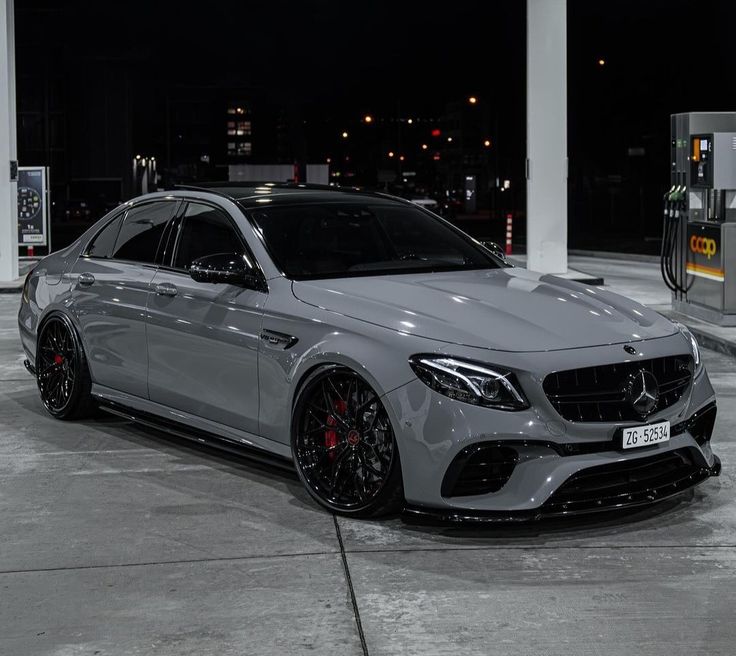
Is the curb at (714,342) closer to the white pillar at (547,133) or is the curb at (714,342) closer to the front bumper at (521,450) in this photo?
the front bumper at (521,450)

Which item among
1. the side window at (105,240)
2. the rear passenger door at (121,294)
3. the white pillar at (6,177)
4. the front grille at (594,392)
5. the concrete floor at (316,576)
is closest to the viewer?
the concrete floor at (316,576)

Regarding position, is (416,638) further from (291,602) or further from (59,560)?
(59,560)


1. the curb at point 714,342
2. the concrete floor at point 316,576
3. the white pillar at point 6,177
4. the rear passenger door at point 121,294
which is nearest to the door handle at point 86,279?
the rear passenger door at point 121,294

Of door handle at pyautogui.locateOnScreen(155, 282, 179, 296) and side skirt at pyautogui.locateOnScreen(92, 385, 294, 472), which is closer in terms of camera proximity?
side skirt at pyautogui.locateOnScreen(92, 385, 294, 472)

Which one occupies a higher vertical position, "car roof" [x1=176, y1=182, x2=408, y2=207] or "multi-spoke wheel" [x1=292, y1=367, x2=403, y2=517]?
"car roof" [x1=176, y1=182, x2=408, y2=207]

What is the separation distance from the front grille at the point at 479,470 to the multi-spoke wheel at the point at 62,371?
11.4 ft

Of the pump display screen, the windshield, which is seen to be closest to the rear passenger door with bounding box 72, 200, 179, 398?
the windshield

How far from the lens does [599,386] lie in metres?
5.72

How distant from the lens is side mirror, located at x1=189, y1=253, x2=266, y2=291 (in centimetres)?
678

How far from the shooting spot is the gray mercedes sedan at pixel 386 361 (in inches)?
221

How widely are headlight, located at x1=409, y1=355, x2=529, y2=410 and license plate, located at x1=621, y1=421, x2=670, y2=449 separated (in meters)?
0.50

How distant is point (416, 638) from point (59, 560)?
1803mm

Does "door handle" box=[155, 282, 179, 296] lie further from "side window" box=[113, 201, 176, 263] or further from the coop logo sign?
the coop logo sign

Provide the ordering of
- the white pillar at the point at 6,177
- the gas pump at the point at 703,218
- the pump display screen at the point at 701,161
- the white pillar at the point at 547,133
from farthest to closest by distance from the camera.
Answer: the white pillar at the point at 547,133, the white pillar at the point at 6,177, the pump display screen at the point at 701,161, the gas pump at the point at 703,218
